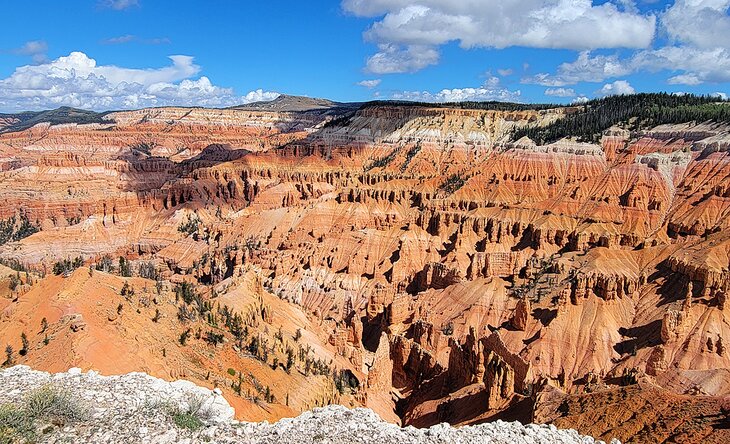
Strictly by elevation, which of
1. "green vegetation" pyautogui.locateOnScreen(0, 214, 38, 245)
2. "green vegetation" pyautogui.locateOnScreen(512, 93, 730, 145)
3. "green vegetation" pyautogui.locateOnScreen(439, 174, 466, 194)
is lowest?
"green vegetation" pyautogui.locateOnScreen(0, 214, 38, 245)

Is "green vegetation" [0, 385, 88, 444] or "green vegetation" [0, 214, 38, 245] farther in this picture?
"green vegetation" [0, 214, 38, 245]

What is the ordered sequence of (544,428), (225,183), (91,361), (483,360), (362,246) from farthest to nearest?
(225,183), (362,246), (483,360), (91,361), (544,428)

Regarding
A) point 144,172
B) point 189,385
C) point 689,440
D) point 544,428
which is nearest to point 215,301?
point 189,385

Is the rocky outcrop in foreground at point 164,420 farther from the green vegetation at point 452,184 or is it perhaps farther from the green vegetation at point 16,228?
the green vegetation at point 16,228

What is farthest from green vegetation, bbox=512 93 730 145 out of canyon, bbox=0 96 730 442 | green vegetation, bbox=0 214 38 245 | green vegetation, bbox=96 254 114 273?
green vegetation, bbox=0 214 38 245

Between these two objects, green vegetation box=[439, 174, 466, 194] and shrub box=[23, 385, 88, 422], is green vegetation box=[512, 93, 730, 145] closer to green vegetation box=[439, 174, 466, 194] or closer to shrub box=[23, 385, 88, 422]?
green vegetation box=[439, 174, 466, 194]

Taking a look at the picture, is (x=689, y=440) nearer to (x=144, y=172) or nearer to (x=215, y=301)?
(x=215, y=301)
